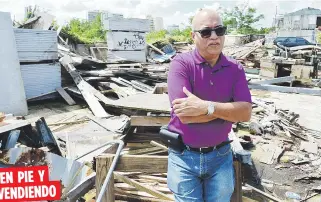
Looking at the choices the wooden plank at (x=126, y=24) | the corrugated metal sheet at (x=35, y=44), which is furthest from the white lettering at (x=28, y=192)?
the wooden plank at (x=126, y=24)

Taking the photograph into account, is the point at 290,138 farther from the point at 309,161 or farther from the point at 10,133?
the point at 10,133

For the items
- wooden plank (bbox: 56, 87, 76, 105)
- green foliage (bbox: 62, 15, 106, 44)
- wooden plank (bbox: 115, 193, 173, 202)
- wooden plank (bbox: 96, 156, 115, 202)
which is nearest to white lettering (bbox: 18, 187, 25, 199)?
wooden plank (bbox: 96, 156, 115, 202)

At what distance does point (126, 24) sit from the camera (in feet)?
44.9

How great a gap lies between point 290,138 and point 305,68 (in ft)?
27.7

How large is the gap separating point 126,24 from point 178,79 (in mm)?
11914

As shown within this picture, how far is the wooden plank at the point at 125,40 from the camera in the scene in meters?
13.4

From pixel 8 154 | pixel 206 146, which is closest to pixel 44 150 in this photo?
pixel 8 154

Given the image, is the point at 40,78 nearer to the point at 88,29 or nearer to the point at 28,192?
the point at 28,192

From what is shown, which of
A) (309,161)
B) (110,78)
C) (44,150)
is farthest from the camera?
(110,78)

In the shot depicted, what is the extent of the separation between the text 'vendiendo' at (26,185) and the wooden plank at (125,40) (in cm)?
1061

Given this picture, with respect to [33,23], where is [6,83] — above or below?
below

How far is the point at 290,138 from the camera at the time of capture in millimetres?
7148

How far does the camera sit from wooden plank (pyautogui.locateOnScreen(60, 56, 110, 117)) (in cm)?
722

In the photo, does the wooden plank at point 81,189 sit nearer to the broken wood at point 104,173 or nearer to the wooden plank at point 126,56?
A: the broken wood at point 104,173
